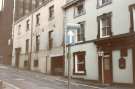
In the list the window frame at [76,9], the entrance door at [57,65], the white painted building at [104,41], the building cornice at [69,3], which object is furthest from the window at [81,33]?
the entrance door at [57,65]

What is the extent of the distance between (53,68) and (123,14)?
1415 cm

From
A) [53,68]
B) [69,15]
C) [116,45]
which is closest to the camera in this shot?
[116,45]

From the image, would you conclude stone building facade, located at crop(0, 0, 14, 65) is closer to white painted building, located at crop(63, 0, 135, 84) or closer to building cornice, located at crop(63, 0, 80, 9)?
building cornice, located at crop(63, 0, 80, 9)

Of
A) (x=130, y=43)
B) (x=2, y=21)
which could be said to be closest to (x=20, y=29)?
(x=2, y=21)

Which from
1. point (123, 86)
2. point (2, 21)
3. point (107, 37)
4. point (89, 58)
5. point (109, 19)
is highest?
point (2, 21)

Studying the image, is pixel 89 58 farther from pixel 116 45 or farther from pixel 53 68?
pixel 53 68

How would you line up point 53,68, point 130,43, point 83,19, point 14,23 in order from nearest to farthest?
point 130,43 → point 83,19 → point 53,68 → point 14,23

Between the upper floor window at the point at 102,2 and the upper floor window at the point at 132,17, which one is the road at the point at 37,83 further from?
the upper floor window at the point at 102,2

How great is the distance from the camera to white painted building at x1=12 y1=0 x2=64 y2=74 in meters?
33.5

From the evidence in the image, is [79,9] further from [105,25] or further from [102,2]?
[105,25]

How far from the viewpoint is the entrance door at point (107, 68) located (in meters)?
23.2

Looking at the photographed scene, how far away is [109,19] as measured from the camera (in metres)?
24.2

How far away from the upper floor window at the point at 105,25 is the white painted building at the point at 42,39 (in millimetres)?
7962

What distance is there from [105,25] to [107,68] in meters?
3.87
